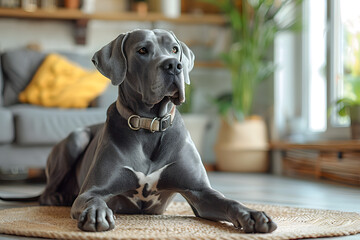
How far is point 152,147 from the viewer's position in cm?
169

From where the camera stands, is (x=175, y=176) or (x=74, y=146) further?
(x=74, y=146)

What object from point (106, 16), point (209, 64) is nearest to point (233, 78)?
point (209, 64)

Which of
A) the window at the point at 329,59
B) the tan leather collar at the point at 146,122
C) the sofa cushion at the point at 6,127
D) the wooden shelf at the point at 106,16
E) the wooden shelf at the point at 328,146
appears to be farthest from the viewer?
the wooden shelf at the point at 106,16

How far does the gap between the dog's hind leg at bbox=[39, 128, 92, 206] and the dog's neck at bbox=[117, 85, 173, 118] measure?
0.47 metres

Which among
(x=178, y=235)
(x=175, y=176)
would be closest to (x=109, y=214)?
(x=178, y=235)

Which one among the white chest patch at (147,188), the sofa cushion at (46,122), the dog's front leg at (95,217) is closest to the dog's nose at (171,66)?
the white chest patch at (147,188)

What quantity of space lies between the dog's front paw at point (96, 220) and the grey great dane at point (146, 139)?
0.14 m

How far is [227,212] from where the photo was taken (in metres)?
1.53

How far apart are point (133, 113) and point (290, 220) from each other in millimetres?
620

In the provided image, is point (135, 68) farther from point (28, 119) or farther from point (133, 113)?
point (28, 119)

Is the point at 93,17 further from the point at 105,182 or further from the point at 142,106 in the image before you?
the point at 105,182

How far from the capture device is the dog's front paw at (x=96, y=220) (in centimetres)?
139

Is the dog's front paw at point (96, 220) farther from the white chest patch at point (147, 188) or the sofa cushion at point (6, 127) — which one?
the sofa cushion at point (6, 127)

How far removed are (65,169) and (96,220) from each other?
0.76 meters
